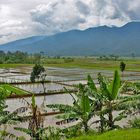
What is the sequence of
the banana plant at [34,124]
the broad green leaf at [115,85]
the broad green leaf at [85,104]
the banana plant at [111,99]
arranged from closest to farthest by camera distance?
the banana plant at [34,124]
the broad green leaf at [85,104]
the banana plant at [111,99]
the broad green leaf at [115,85]

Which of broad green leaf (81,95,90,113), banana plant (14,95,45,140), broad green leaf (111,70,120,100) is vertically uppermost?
broad green leaf (111,70,120,100)

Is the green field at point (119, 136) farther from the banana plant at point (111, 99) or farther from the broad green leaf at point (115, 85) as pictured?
the broad green leaf at point (115, 85)

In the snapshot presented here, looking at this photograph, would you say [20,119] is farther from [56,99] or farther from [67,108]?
[56,99]

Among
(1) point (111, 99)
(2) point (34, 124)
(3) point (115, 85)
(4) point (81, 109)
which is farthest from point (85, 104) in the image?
(2) point (34, 124)

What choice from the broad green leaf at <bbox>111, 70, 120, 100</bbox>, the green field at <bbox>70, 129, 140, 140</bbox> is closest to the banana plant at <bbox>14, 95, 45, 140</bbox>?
the green field at <bbox>70, 129, 140, 140</bbox>

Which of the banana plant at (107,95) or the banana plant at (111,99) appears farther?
the banana plant at (107,95)

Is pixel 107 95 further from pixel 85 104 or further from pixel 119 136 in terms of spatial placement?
pixel 119 136

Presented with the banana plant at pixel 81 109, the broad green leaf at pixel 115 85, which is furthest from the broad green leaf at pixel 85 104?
the broad green leaf at pixel 115 85

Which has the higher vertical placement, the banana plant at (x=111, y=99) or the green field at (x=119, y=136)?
the banana plant at (x=111, y=99)

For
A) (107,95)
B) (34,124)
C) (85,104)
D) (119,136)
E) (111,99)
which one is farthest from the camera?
(111,99)

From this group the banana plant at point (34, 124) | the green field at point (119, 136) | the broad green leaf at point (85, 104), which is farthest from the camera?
the broad green leaf at point (85, 104)

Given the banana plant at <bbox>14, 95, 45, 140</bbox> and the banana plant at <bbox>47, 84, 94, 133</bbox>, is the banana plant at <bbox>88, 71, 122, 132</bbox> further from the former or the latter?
the banana plant at <bbox>14, 95, 45, 140</bbox>

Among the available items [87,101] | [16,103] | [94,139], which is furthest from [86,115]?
[16,103]

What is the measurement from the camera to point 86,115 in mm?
12312
